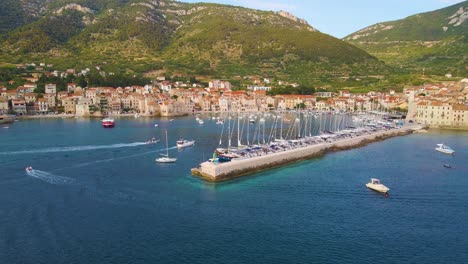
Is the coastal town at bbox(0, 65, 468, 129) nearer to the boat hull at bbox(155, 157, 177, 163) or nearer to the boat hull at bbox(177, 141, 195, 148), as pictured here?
the boat hull at bbox(177, 141, 195, 148)

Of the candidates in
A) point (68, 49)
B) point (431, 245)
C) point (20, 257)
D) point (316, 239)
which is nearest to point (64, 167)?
point (20, 257)

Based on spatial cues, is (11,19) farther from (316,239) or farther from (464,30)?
(464,30)

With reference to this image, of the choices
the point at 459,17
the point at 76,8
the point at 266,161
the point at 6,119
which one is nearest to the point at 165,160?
the point at 266,161

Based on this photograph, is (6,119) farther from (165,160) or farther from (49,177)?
(49,177)

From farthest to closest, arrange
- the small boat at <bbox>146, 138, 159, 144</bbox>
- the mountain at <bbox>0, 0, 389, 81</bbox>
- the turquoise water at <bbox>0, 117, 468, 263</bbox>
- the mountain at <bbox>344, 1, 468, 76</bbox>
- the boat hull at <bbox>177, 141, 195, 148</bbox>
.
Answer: the mountain at <bbox>344, 1, 468, 76</bbox>, the mountain at <bbox>0, 0, 389, 81</bbox>, the small boat at <bbox>146, 138, 159, 144</bbox>, the boat hull at <bbox>177, 141, 195, 148</bbox>, the turquoise water at <bbox>0, 117, 468, 263</bbox>

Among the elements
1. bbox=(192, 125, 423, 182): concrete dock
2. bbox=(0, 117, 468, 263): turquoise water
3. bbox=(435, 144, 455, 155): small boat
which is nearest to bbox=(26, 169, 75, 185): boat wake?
bbox=(0, 117, 468, 263): turquoise water

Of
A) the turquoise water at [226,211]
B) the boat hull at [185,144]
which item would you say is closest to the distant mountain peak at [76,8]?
the boat hull at [185,144]
